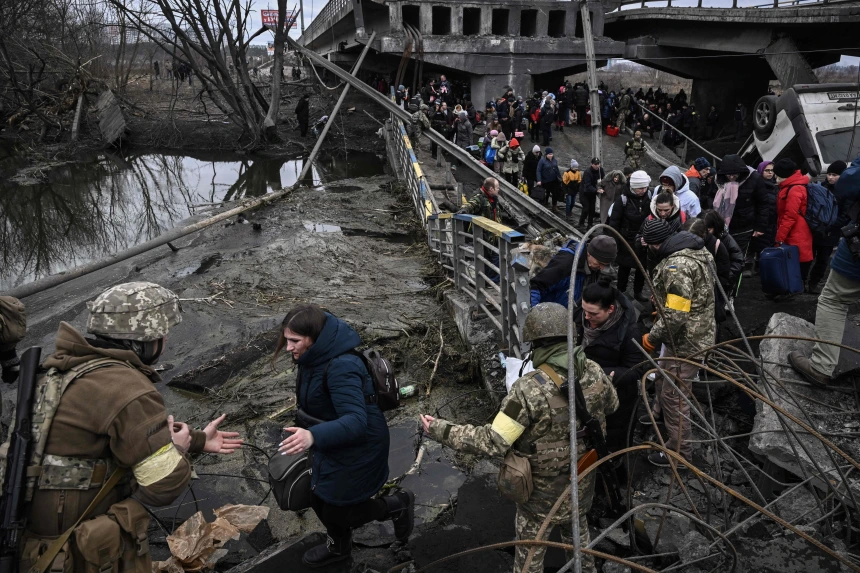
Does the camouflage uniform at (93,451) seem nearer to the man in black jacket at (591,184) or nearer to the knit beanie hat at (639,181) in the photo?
the knit beanie hat at (639,181)

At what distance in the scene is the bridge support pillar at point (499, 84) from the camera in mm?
25391

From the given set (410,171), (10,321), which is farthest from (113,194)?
(10,321)

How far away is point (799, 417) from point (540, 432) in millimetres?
2682

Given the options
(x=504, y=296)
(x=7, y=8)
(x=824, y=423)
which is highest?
(x=7, y=8)

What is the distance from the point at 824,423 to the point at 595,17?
26808 millimetres

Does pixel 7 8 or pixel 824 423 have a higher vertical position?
pixel 7 8

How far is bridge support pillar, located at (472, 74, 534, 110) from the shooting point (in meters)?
25.4

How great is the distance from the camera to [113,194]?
16625 millimetres

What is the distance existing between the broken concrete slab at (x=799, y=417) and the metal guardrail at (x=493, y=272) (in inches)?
66.3

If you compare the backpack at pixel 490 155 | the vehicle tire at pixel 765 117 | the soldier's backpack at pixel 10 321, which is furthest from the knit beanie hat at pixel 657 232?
the backpack at pixel 490 155

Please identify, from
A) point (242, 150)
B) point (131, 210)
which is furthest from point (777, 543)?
point (242, 150)

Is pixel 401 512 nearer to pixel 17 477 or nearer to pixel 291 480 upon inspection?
pixel 291 480

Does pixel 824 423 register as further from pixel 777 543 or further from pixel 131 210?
pixel 131 210

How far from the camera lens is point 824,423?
13.1 ft
